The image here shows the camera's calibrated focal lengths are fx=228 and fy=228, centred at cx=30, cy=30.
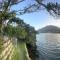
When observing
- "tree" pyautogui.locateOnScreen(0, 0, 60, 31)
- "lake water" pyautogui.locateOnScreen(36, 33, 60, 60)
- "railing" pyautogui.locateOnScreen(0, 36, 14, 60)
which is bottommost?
"lake water" pyautogui.locateOnScreen(36, 33, 60, 60)

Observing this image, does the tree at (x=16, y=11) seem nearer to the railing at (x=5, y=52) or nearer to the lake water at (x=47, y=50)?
the railing at (x=5, y=52)

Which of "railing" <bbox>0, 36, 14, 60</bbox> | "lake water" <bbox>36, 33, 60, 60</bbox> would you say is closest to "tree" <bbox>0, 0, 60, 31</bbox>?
"railing" <bbox>0, 36, 14, 60</bbox>

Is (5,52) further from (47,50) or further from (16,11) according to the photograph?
(47,50)

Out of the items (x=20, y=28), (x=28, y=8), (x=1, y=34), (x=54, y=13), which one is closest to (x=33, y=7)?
(x=28, y=8)

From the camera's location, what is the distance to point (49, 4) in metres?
8.28

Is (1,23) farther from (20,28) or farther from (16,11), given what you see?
(20,28)

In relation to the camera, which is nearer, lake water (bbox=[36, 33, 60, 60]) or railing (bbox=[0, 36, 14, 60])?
railing (bbox=[0, 36, 14, 60])

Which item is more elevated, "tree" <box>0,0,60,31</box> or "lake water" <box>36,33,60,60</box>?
"tree" <box>0,0,60,31</box>

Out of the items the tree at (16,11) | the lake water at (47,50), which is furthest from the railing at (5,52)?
the lake water at (47,50)

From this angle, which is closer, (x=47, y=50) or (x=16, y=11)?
(x=16, y=11)

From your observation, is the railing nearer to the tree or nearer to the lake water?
the tree

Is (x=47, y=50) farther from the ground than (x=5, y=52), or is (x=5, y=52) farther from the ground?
(x=5, y=52)

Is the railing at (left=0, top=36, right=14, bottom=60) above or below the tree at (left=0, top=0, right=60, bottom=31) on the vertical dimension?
below

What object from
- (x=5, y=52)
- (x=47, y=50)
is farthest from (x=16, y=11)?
(x=47, y=50)
